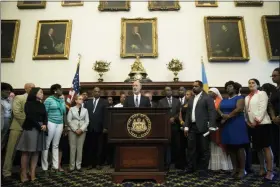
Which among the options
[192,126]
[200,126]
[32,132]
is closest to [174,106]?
[192,126]

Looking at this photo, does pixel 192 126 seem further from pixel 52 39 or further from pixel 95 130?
pixel 52 39

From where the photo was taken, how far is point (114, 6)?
7246 millimetres

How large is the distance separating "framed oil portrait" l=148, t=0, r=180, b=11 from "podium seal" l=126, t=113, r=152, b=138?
4.83m

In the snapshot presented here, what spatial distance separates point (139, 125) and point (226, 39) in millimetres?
4962

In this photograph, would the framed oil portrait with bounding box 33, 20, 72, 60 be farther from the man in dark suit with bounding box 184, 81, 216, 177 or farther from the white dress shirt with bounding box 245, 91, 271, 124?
the white dress shirt with bounding box 245, 91, 271, 124

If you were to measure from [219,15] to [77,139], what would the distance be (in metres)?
5.50

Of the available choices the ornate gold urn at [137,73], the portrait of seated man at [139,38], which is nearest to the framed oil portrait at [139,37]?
the portrait of seated man at [139,38]

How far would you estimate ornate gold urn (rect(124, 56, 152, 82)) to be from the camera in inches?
244

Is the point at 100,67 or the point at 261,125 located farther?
the point at 100,67

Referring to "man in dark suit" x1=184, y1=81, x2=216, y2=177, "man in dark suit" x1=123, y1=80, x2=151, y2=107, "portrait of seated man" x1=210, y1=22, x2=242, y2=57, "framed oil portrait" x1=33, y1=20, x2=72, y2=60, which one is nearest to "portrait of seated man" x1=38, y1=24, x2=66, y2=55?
"framed oil portrait" x1=33, y1=20, x2=72, y2=60

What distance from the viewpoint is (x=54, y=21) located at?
23.8 feet

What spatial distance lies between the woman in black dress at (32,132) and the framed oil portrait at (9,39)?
4205mm

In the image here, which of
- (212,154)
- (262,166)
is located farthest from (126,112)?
(262,166)

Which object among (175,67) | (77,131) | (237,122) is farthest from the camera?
(175,67)
